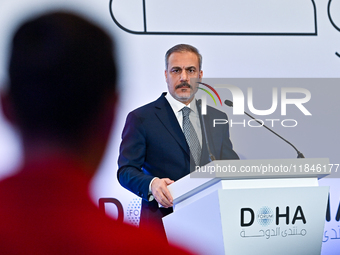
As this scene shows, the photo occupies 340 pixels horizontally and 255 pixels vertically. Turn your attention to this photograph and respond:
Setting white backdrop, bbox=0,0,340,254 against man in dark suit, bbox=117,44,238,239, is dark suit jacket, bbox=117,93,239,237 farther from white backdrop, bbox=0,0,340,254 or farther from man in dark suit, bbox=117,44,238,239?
white backdrop, bbox=0,0,340,254

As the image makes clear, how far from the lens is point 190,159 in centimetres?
224

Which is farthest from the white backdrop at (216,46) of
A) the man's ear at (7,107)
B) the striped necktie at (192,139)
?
the striped necktie at (192,139)

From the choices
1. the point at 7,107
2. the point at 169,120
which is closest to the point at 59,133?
the point at 7,107

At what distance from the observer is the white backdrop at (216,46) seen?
3045 mm

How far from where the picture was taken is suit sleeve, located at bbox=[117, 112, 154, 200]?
1.93m

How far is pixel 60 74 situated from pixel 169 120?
3.59 feet

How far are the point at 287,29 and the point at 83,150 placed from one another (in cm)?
182

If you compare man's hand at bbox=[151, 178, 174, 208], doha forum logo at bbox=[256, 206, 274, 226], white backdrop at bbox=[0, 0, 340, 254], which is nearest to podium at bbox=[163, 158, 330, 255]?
doha forum logo at bbox=[256, 206, 274, 226]

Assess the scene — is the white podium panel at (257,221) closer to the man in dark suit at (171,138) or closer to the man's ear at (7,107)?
the man in dark suit at (171,138)

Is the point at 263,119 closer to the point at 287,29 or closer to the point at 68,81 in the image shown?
the point at 287,29

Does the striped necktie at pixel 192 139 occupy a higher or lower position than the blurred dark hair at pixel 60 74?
lower

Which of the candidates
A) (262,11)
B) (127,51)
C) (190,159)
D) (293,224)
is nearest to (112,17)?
(127,51)

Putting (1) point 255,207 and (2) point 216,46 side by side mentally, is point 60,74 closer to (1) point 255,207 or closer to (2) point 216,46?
(2) point 216,46

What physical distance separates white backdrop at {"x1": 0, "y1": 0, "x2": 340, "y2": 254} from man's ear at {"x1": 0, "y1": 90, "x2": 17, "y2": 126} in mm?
42
